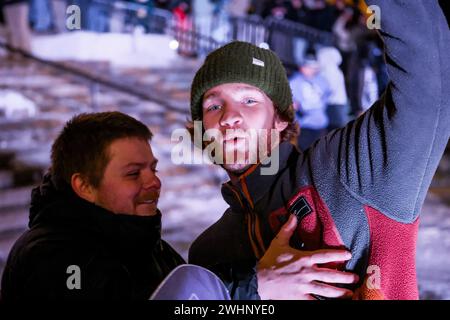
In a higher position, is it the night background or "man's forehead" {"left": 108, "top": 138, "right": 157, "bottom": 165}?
the night background

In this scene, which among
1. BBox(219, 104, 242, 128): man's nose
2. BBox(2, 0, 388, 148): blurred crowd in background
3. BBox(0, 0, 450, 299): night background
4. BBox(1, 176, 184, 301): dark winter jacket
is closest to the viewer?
BBox(1, 176, 184, 301): dark winter jacket

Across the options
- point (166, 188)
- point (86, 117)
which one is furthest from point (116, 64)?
point (86, 117)

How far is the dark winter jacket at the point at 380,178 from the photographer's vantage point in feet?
4.06

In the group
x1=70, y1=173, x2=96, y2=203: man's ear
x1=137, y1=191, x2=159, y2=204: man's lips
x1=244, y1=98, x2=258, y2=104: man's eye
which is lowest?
x1=137, y1=191, x2=159, y2=204: man's lips

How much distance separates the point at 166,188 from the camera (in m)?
5.86

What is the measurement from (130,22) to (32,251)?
27.7ft

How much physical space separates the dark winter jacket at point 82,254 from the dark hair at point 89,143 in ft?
0.21

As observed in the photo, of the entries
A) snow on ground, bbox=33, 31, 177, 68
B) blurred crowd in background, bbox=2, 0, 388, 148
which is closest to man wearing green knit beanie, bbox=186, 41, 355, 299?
blurred crowd in background, bbox=2, 0, 388, 148

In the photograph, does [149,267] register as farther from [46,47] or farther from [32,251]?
[46,47]

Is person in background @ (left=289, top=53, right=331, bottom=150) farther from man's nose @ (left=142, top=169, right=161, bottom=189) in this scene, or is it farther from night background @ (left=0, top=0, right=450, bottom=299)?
man's nose @ (left=142, top=169, right=161, bottom=189)

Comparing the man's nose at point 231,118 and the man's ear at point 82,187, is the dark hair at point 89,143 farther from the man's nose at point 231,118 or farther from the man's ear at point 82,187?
the man's nose at point 231,118

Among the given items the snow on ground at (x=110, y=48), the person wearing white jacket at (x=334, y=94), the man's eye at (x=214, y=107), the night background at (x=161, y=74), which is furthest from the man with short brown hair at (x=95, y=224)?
the snow on ground at (x=110, y=48)

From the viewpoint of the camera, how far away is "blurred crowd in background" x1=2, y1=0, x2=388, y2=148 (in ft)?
19.2

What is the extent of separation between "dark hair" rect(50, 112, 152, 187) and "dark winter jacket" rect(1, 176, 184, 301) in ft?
0.21
